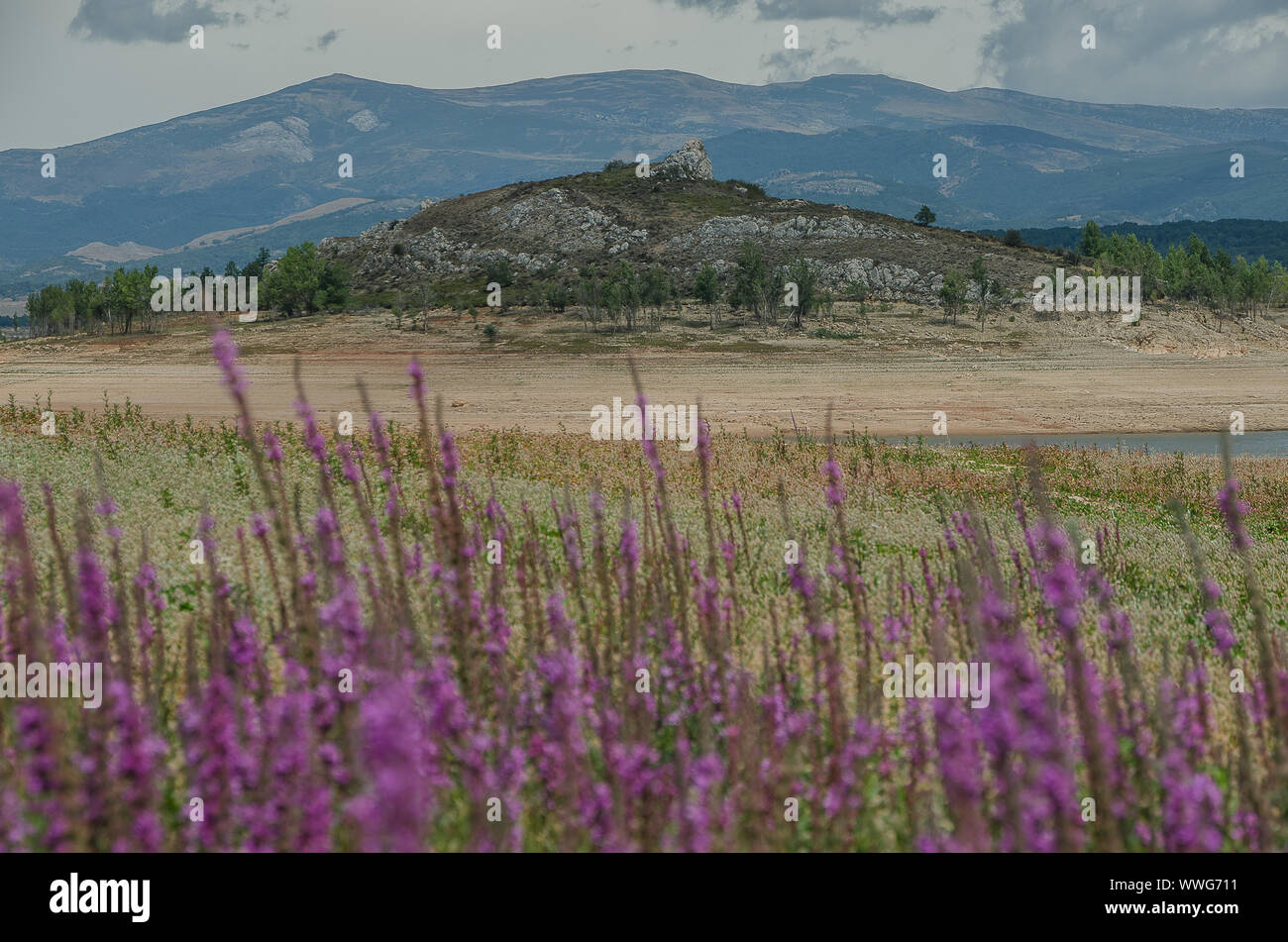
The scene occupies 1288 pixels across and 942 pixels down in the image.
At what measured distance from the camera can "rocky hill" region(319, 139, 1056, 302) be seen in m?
123

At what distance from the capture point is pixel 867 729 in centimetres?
552

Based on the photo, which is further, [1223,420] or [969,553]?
[1223,420]

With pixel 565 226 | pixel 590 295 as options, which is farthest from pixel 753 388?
pixel 565 226

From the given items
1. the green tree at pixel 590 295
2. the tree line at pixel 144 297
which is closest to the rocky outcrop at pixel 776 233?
the green tree at pixel 590 295

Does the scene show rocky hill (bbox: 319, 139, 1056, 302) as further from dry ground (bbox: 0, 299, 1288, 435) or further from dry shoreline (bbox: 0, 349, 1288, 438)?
dry shoreline (bbox: 0, 349, 1288, 438)

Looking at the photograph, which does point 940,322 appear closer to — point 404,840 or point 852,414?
point 852,414

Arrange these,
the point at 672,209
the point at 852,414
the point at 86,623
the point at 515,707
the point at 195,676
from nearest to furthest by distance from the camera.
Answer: the point at 195,676, the point at 86,623, the point at 515,707, the point at 852,414, the point at 672,209

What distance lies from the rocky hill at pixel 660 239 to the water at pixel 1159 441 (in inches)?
2767

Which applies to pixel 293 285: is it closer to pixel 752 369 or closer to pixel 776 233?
pixel 776 233

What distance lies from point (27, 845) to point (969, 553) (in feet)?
30.1

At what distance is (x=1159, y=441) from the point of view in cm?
4431

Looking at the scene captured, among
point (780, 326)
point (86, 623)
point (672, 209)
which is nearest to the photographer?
point (86, 623)

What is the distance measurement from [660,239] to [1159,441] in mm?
98808

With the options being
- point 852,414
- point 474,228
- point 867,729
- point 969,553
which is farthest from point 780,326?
point 867,729
